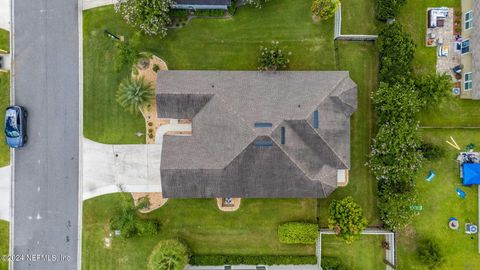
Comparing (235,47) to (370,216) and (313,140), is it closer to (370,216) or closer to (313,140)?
(313,140)

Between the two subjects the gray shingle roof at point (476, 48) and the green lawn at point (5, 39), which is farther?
the green lawn at point (5, 39)

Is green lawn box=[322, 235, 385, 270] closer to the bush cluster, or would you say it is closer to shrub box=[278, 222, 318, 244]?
shrub box=[278, 222, 318, 244]

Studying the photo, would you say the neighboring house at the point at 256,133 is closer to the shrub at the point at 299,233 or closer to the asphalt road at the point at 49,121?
the shrub at the point at 299,233

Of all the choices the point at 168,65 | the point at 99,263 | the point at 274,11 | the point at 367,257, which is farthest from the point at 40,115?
the point at 367,257

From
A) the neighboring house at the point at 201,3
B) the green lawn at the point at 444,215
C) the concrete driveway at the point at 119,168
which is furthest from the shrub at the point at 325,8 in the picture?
the concrete driveway at the point at 119,168

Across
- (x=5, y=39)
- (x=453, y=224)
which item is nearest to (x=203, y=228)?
(x=453, y=224)

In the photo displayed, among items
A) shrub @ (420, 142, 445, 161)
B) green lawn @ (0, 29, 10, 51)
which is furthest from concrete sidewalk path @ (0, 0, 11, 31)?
shrub @ (420, 142, 445, 161)

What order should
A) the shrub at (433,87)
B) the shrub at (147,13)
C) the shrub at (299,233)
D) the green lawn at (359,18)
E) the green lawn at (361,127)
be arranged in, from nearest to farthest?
the shrub at (147,13)
the shrub at (433,87)
the shrub at (299,233)
the green lawn at (359,18)
the green lawn at (361,127)
